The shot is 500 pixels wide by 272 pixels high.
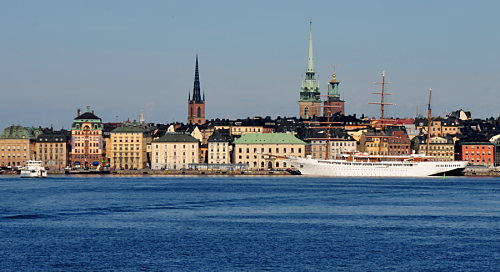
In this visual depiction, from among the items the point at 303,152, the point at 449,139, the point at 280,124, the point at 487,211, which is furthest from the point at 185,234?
the point at 280,124

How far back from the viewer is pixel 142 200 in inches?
2475

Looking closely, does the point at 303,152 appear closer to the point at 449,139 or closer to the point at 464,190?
the point at 449,139

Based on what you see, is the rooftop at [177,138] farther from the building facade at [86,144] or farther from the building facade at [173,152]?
the building facade at [86,144]

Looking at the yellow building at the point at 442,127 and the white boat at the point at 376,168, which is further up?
the yellow building at the point at 442,127

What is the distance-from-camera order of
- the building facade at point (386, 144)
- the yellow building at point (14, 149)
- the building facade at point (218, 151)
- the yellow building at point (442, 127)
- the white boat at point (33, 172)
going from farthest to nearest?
the yellow building at point (442, 127) < the building facade at point (386, 144) < the yellow building at point (14, 149) < the building facade at point (218, 151) < the white boat at point (33, 172)

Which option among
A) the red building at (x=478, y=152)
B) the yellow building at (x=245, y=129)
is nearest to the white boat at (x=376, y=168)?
the red building at (x=478, y=152)

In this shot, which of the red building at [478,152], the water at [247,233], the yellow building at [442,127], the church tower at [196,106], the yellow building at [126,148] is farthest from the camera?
the church tower at [196,106]

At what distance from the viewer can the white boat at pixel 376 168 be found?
380 ft

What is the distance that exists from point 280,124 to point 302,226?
369 ft

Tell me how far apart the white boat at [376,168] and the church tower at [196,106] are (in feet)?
205

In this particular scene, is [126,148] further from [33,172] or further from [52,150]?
[33,172]

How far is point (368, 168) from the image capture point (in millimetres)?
118312

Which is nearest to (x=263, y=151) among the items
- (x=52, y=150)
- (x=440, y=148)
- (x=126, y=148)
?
(x=126, y=148)

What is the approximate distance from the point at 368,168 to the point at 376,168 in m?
0.88
